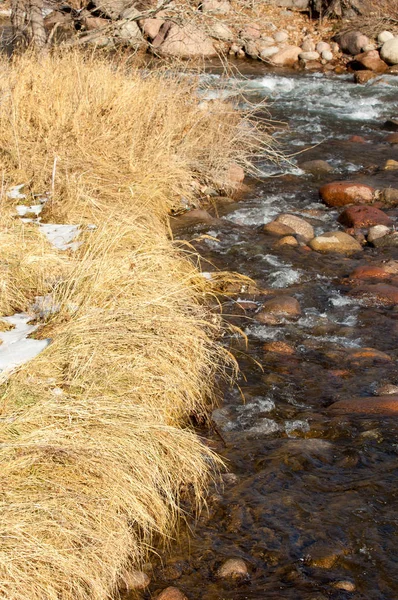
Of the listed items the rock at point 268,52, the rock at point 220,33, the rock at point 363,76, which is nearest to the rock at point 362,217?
the rock at point 220,33

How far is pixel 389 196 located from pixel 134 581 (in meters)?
5.85

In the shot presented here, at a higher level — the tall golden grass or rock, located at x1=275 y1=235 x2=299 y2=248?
the tall golden grass

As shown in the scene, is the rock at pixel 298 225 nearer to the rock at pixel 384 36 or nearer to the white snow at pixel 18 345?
the white snow at pixel 18 345

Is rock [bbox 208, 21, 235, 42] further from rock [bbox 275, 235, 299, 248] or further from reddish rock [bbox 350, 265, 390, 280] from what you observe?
reddish rock [bbox 350, 265, 390, 280]

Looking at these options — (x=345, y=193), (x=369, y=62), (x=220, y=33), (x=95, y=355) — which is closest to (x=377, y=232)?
(x=345, y=193)

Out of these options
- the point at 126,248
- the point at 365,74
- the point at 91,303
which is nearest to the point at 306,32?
the point at 365,74

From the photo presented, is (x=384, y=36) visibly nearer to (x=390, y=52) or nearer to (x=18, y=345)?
(x=390, y=52)

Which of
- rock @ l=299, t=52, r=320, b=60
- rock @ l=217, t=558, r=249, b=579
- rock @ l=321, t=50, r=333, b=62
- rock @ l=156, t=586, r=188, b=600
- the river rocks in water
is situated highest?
rock @ l=156, t=586, r=188, b=600

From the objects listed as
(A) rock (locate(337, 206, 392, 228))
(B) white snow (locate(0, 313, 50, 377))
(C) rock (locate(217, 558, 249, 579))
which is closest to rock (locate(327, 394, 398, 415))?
(C) rock (locate(217, 558, 249, 579))

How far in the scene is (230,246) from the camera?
6.88 m

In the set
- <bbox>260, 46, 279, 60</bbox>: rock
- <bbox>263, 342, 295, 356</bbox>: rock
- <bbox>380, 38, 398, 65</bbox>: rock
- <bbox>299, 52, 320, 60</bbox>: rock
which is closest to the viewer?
<bbox>263, 342, 295, 356</bbox>: rock

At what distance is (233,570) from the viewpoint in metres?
3.21

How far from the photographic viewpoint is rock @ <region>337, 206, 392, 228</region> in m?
7.42

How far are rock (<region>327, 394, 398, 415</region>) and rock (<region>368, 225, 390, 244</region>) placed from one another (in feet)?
9.36
